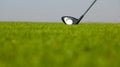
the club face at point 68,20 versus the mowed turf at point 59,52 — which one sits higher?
the mowed turf at point 59,52

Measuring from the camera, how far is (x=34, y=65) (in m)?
2.39

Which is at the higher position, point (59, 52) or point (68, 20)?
point (59, 52)

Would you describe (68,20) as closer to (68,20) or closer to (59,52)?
(68,20)

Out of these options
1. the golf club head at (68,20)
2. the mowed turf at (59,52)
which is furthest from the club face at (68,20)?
the mowed turf at (59,52)

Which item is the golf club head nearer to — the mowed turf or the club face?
the club face

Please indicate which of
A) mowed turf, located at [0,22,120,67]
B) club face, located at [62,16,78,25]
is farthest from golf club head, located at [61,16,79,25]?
mowed turf, located at [0,22,120,67]

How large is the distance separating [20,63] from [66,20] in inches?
929

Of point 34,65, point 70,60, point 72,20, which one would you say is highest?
point 34,65

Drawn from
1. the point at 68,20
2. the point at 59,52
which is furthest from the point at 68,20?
the point at 59,52

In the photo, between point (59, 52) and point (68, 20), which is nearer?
point (59, 52)

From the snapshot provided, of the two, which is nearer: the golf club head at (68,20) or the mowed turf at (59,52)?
the mowed turf at (59,52)

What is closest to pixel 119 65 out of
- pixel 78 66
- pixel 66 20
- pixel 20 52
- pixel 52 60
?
pixel 78 66

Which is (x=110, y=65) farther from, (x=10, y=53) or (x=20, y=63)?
(x=10, y=53)

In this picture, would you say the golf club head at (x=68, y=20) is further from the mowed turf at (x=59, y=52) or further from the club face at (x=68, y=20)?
the mowed turf at (x=59, y=52)
